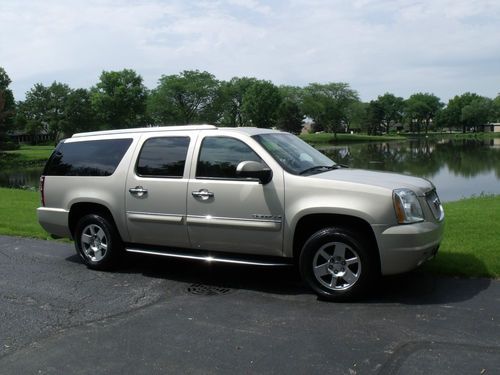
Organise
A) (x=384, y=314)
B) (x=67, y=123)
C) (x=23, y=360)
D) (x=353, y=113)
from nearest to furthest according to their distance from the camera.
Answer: (x=23, y=360) → (x=384, y=314) → (x=67, y=123) → (x=353, y=113)

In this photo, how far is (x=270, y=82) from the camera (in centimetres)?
10938

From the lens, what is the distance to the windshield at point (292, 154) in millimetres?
5926

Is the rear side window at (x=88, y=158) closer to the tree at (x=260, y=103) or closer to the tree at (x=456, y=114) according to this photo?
the tree at (x=260, y=103)

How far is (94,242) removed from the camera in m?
Result: 7.11

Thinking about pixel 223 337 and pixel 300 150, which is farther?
pixel 300 150

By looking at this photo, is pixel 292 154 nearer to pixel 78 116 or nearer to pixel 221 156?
pixel 221 156

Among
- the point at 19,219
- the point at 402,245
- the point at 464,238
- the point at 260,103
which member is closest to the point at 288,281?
the point at 402,245

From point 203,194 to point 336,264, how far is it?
1.71 m

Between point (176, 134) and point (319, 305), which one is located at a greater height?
point (176, 134)

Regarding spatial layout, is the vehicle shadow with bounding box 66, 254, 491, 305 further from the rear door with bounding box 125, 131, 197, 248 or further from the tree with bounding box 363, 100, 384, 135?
the tree with bounding box 363, 100, 384, 135

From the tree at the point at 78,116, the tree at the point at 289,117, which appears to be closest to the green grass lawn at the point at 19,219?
the tree at the point at 78,116

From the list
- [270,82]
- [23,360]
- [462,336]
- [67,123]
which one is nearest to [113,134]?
[23,360]

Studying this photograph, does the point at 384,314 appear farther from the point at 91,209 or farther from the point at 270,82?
the point at 270,82

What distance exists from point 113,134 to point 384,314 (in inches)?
167
